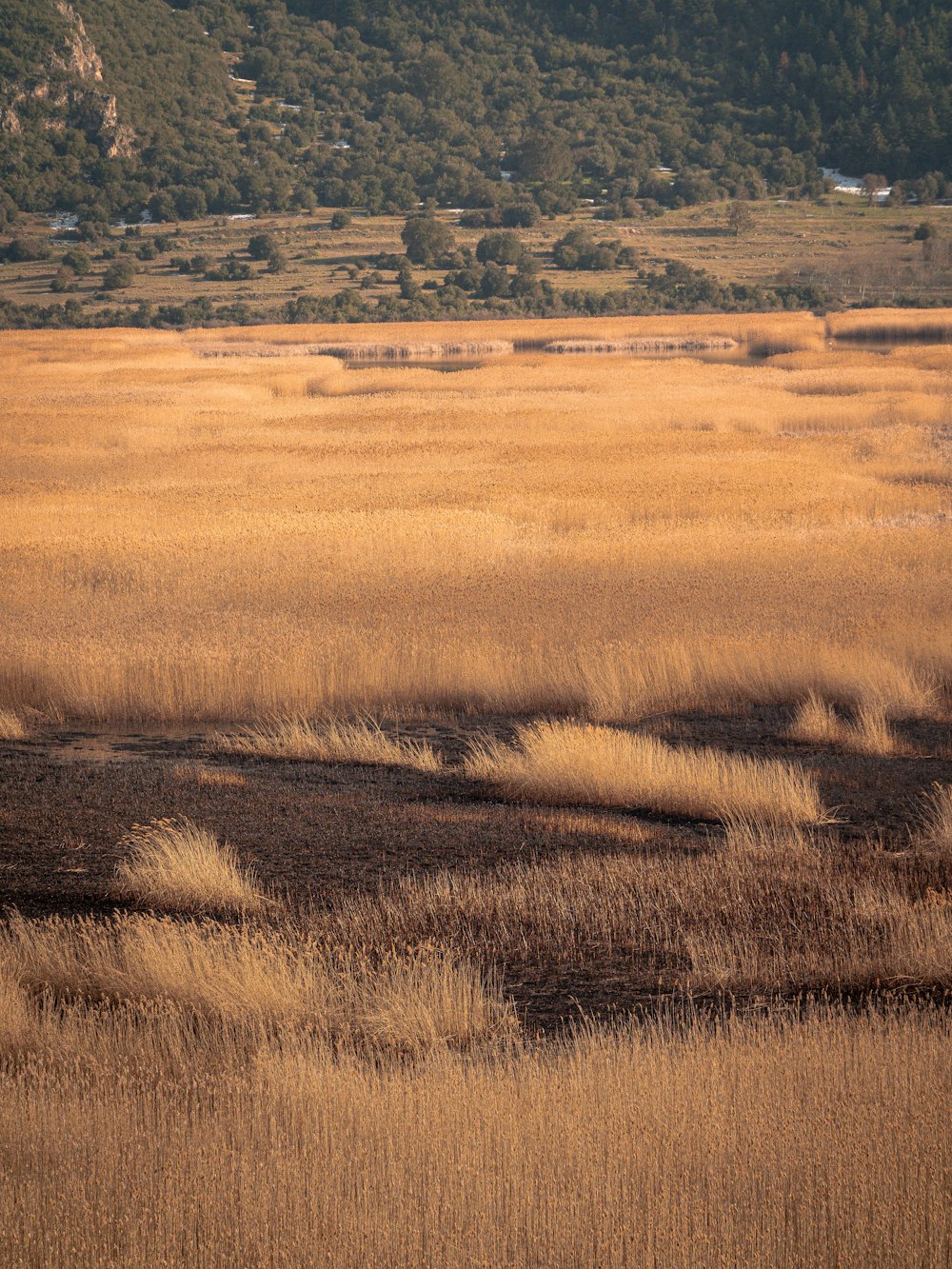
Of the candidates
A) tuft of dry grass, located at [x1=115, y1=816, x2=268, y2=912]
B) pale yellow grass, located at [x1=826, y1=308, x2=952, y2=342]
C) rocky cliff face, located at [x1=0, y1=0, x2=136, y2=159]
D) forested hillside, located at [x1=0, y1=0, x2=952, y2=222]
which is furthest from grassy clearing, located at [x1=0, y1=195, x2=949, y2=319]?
tuft of dry grass, located at [x1=115, y1=816, x2=268, y2=912]

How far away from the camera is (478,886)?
989 centimetres

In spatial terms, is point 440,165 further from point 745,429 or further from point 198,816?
point 198,816

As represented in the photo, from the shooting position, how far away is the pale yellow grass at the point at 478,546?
667 inches

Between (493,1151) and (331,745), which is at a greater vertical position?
(493,1151)

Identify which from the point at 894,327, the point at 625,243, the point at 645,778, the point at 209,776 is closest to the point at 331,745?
the point at 209,776

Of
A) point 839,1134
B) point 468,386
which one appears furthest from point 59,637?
point 468,386

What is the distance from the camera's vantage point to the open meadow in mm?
5770

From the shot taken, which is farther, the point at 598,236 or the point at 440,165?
the point at 440,165

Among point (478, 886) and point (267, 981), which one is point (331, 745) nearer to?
point (478, 886)

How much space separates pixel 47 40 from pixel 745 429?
160m

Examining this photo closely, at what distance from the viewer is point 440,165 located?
175375 mm

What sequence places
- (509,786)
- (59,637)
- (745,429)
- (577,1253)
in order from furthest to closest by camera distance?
(745,429), (59,637), (509,786), (577,1253)

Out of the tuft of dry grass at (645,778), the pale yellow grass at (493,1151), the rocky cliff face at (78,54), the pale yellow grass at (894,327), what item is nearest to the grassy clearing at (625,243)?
the pale yellow grass at (894,327)

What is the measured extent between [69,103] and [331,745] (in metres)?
178
